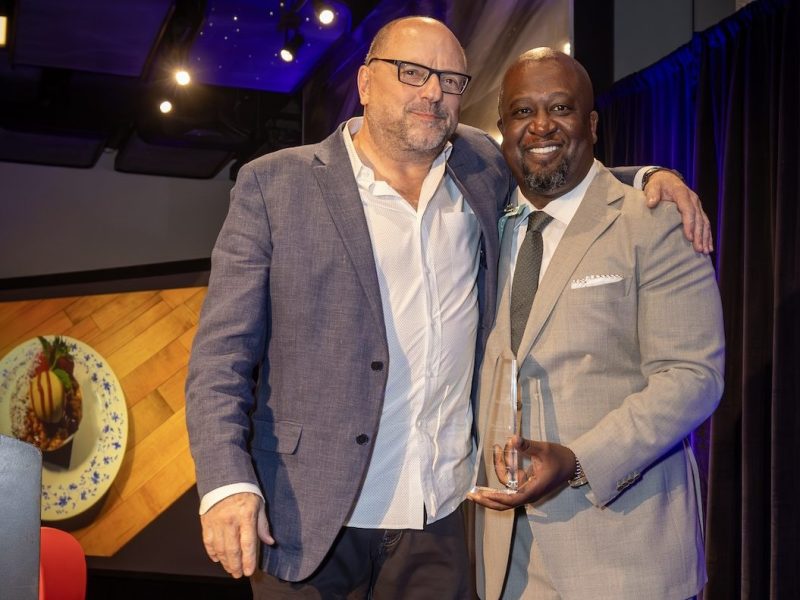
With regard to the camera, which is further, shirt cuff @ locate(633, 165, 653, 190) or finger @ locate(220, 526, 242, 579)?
shirt cuff @ locate(633, 165, 653, 190)

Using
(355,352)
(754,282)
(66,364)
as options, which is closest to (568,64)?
(355,352)

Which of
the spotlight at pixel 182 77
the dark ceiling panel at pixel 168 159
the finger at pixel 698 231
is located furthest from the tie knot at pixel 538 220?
the dark ceiling panel at pixel 168 159

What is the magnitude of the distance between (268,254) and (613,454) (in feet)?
2.83

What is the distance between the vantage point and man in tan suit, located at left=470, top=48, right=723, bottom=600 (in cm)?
203

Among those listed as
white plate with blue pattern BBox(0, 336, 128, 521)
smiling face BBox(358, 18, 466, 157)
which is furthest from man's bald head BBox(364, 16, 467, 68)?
white plate with blue pattern BBox(0, 336, 128, 521)

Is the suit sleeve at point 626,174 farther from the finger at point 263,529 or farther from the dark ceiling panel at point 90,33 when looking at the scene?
the dark ceiling panel at point 90,33

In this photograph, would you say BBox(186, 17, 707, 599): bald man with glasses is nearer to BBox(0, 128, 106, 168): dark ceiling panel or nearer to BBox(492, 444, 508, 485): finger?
BBox(492, 444, 508, 485): finger

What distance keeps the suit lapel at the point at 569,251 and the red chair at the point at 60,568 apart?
1.11 meters

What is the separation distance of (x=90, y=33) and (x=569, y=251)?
5.37 m

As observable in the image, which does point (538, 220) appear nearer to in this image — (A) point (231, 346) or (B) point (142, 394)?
(A) point (231, 346)

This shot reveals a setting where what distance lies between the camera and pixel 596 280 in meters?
2.14

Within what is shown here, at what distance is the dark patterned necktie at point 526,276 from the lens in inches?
87.7

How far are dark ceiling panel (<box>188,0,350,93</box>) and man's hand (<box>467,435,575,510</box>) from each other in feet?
16.3

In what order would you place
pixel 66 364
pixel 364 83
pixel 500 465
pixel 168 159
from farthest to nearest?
pixel 168 159, pixel 66 364, pixel 364 83, pixel 500 465
